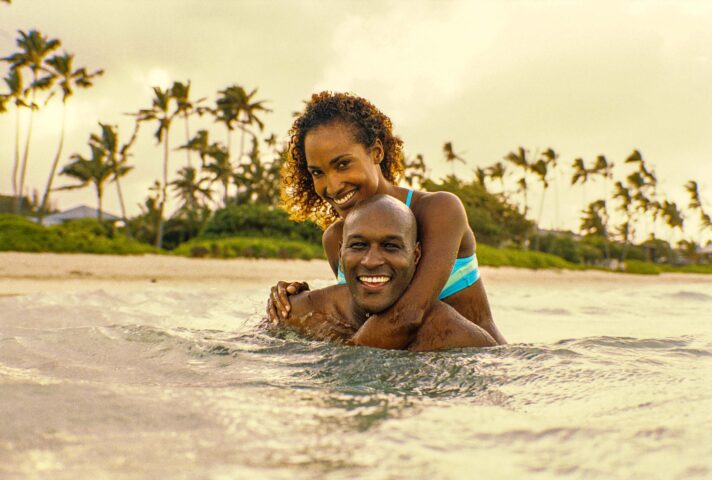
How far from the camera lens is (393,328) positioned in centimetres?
313

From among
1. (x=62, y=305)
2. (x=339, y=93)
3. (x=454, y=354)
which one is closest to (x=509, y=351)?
(x=454, y=354)

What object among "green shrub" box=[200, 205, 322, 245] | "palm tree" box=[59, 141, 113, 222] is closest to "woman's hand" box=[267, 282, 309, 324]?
"green shrub" box=[200, 205, 322, 245]

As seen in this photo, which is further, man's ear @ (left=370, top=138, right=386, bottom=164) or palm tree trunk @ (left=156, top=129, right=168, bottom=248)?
palm tree trunk @ (left=156, top=129, right=168, bottom=248)

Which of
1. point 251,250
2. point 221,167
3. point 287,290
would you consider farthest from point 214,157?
point 287,290

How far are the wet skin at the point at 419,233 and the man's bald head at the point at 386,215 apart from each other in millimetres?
143

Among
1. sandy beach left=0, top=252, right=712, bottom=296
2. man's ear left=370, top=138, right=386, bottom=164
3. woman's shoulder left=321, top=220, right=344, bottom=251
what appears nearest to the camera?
man's ear left=370, top=138, right=386, bottom=164

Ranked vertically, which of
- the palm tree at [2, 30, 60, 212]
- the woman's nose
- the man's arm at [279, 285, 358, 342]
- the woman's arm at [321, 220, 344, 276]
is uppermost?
the palm tree at [2, 30, 60, 212]

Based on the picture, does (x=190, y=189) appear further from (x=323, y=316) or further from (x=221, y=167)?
(x=323, y=316)

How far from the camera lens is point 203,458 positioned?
145cm

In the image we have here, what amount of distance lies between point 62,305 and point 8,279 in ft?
23.5

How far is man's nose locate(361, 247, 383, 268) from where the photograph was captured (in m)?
3.12

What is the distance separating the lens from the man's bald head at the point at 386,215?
3.14 m

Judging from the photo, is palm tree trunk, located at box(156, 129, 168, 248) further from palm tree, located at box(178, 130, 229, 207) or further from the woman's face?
the woman's face

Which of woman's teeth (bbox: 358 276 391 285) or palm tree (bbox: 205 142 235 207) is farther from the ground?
palm tree (bbox: 205 142 235 207)
